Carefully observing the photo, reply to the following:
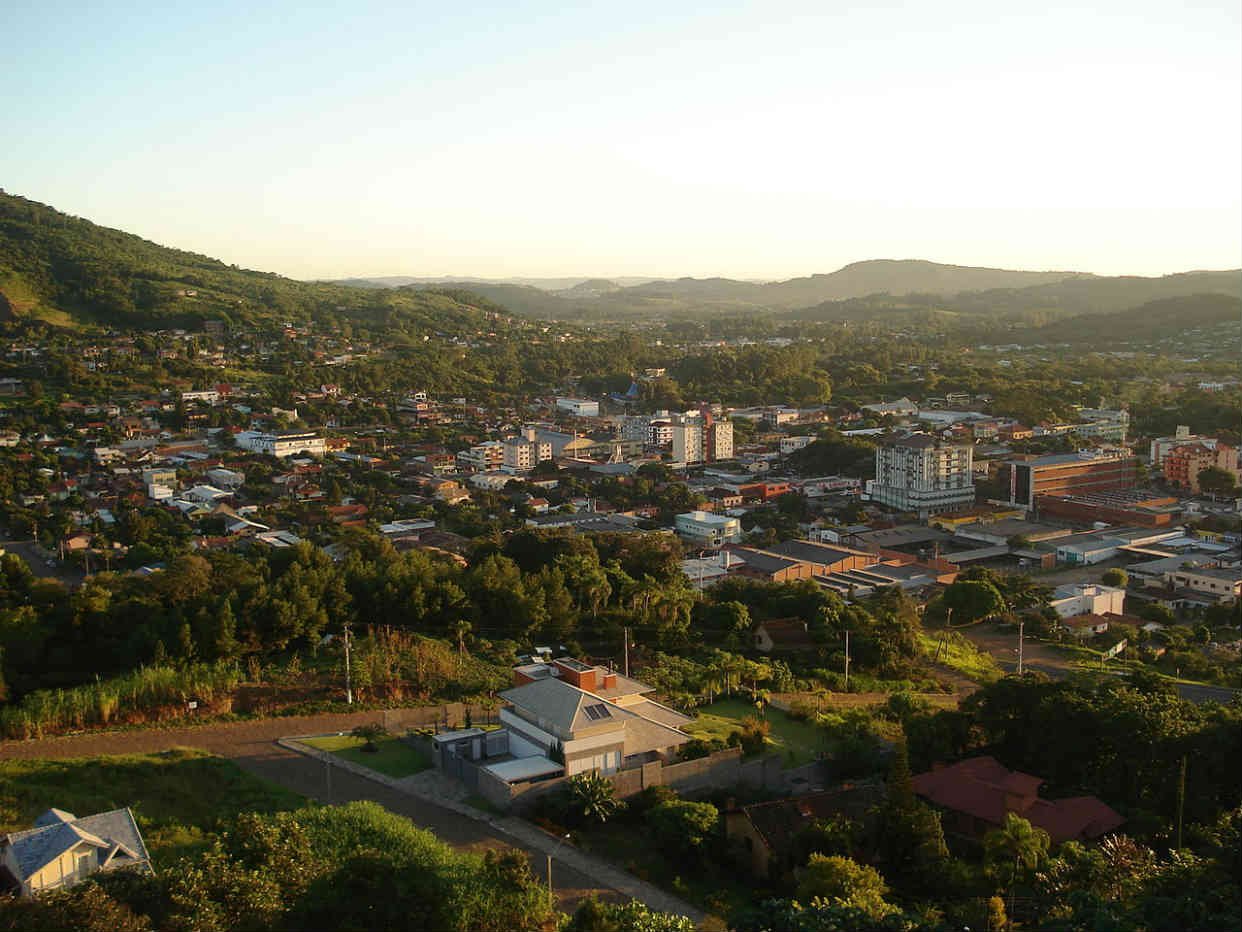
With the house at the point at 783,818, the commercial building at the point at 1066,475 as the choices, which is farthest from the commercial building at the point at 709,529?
the house at the point at 783,818

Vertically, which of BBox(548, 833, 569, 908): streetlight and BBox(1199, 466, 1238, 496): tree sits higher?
BBox(548, 833, 569, 908): streetlight

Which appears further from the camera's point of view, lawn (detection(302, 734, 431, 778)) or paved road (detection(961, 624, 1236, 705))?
paved road (detection(961, 624, 1236, 705))

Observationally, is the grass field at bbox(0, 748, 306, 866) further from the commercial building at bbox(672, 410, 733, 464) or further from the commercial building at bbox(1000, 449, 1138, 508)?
the commercial building at bbox(672, 410, 733, 464)

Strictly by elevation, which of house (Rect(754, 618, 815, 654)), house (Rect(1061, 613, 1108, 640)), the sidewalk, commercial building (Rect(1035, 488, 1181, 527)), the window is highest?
the window

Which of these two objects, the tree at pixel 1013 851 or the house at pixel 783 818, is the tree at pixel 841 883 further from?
the tree at pixel 1013 851

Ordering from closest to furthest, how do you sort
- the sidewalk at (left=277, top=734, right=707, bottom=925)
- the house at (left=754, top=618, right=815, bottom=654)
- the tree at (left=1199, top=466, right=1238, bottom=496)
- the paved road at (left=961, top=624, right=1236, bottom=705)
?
the sidewalk at (left=277, top=734, right=707, bottom=925)
the paved road at (left=961, top=624, right=1236, bottom=705)
the house at (left=754, top=618, right=815, bottom=654)
the tree at (left=1199, top=466, right=1238, bottom=496)

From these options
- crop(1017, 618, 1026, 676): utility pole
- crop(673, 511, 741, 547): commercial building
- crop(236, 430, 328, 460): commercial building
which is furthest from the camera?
crop(236, 430, 328, 460): commercial building

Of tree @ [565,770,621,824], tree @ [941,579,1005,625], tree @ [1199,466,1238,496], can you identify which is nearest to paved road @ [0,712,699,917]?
tree @ [565,770,621,824]
